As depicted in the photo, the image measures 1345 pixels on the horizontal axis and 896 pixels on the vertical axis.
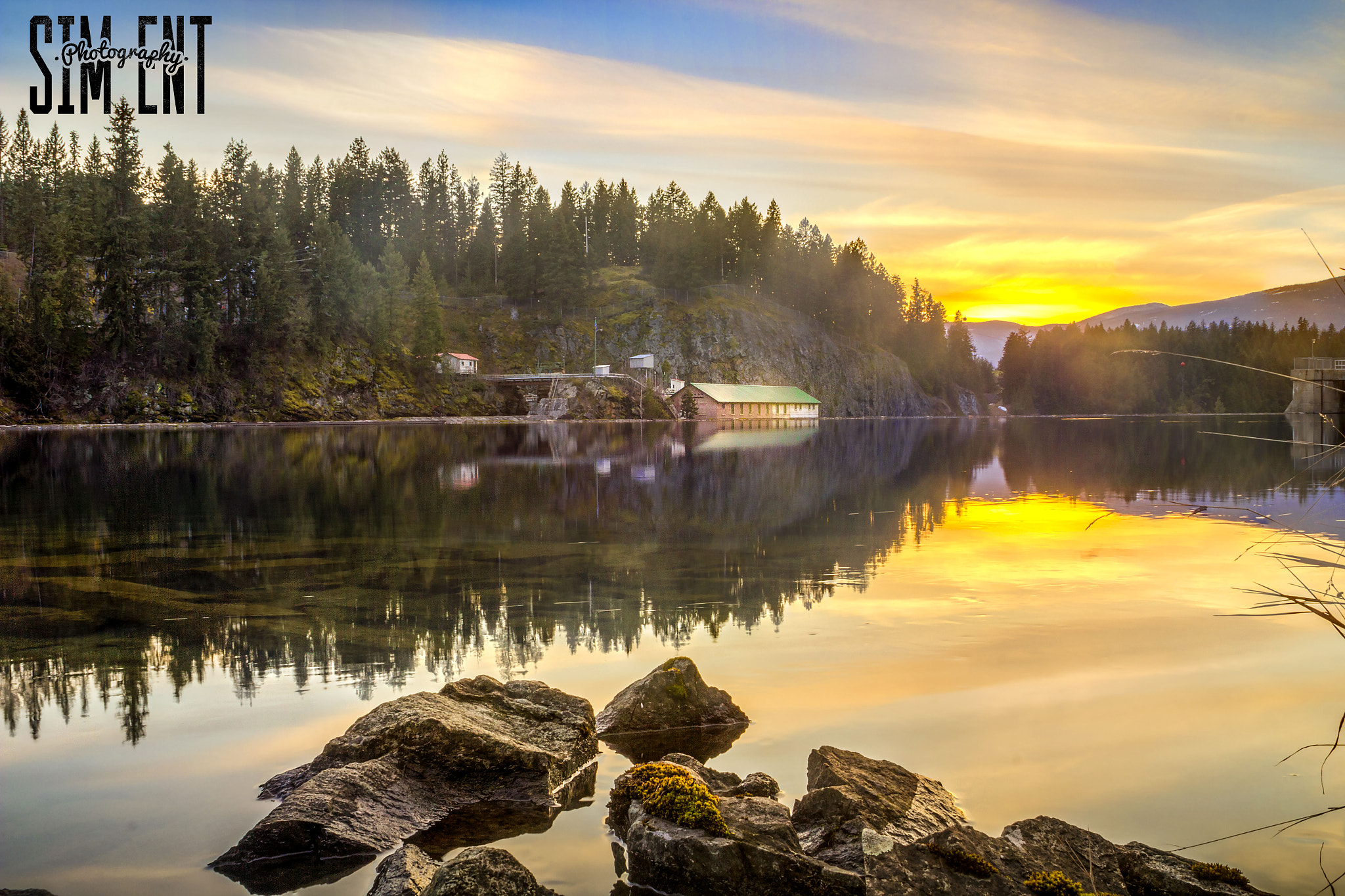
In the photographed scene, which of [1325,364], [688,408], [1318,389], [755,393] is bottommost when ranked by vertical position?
[688,408]

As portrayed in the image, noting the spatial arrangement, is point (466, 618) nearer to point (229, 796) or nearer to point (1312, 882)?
point (229, 796)

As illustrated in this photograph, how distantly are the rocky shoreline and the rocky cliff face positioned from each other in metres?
139

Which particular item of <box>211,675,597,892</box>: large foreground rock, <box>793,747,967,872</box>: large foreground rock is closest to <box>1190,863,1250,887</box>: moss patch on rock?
<box>793,747,967,872</box>: large foreground rock

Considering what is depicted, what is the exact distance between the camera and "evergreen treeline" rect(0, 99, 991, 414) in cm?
9756

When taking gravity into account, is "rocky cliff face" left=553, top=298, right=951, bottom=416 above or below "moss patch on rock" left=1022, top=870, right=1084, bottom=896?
above

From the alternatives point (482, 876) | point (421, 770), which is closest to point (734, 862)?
point (482, 876)

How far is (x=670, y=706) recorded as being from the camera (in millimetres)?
10867

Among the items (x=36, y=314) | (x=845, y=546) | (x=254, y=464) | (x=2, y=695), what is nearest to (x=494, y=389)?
(x=36, y=314)

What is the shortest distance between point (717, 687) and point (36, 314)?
104 m

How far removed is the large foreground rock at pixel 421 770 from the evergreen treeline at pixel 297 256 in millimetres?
99293

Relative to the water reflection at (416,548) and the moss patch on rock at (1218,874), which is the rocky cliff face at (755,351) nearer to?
the water reflection at (416,548)

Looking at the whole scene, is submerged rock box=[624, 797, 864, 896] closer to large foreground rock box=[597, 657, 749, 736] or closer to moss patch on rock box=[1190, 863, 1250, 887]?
moss patch on rock box=[1190, 863, 1250, 887]

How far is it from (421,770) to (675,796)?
2.92m

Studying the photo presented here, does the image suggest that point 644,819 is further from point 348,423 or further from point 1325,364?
point 348,423
